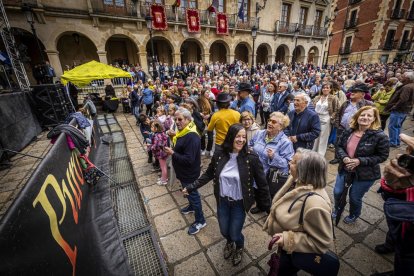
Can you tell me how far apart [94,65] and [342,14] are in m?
42.1

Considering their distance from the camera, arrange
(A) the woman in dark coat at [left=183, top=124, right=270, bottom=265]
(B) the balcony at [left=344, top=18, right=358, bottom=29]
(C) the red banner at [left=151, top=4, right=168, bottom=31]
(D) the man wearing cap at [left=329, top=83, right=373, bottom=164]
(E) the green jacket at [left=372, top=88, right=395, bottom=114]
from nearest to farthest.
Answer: (A) the woman in dark coat at [left=183, top=124, right=270, bottom=265] < (D) the man wearing cap at [left=329, top=83, right=373, bottom=164] < (E) the green jacket at [left=372, top=88, right=395, bottom=114] < (C) the red banner at [left=151, top=4, right=168, bottom=31] < (B) the balcony at [left=344, top=18, right=358, bottom=29]

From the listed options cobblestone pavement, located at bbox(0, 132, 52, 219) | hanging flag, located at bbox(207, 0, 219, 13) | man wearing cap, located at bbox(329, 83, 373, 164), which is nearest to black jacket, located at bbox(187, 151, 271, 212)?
man wearing cap, located at bbox(329, 83, 373, 164)

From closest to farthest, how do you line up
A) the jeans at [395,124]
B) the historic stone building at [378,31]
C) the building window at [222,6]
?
the jeans at [395,124], the building window at [222,6], the historic stone building at [378,31]

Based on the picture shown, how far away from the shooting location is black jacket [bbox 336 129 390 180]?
2260 millimetres

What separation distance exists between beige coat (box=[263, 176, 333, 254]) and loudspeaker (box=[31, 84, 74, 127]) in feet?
32.2

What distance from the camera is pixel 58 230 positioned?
5.99ft

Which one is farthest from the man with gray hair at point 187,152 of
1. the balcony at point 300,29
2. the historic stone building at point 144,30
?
the balcony at point 300,29

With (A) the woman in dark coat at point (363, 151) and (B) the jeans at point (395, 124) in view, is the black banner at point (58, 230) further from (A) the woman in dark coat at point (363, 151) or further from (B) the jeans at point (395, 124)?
(B) the jeans at point (395, 124)

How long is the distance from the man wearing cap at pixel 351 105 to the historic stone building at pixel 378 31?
29.9 metres

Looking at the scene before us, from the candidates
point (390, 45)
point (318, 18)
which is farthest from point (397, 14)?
point (318, 18)

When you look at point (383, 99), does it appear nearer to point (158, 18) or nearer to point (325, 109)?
point (325, 109)

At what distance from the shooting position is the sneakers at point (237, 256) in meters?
2.28

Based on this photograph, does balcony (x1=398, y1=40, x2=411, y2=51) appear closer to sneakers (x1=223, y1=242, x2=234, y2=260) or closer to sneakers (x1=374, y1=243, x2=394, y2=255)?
sneakers (x1=374, y1=243, x2=394, y2=255)

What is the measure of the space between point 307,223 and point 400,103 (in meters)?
5.50
